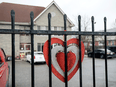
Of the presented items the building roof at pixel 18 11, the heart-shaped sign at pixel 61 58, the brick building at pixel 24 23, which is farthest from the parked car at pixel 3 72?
the building roof at pixel 18 11

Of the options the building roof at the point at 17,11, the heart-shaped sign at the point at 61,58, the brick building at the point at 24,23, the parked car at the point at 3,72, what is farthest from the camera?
the building roof at the point at 17,11

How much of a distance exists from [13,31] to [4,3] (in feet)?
69.7

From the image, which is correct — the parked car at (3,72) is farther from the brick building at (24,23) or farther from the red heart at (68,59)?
the brick building at (24,23)

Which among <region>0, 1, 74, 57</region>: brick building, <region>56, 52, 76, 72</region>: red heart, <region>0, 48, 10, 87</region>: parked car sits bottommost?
<region>0, 48, 10, 87</region>: parked car

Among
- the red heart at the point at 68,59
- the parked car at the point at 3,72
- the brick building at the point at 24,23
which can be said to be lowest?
the parked car at the point at 3,72

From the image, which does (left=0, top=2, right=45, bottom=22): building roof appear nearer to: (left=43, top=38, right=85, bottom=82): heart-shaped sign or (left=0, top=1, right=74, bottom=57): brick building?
(left=0, top=1, right=74, bottom=57): brick building

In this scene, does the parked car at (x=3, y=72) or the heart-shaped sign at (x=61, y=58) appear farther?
the parked car at (x=3, y=72)

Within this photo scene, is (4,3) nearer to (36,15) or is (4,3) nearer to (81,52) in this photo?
(36,15)

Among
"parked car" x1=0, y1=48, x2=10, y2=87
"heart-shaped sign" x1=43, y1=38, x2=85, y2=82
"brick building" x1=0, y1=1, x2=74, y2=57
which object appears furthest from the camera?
"brick building" x1=0, y1=1, x2=74, y2=57

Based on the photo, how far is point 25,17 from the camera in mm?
19078

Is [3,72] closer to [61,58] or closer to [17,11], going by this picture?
[61,58]

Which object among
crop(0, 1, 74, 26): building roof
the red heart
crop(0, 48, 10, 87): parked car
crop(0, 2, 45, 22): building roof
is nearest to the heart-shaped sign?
the red heart

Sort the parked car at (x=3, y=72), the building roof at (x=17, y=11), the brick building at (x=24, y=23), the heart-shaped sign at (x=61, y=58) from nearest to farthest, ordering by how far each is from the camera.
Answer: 1. the heart-shaped sign at (x=61, y=58)
2. the parked car at (x=3, y=72)
3. the brick building at (x=24, y=23)
4. the building roof at (x=17, y=11)

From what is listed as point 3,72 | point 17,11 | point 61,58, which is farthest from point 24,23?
point 61,58
